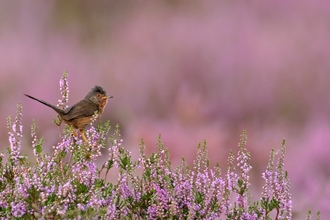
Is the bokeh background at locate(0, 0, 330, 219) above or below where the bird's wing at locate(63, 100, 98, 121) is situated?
above

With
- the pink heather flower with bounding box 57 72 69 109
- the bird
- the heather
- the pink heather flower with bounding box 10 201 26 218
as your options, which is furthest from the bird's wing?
the pink heather flower with bounding box 10 201 26 218

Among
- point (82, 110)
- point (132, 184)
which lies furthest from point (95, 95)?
point (132, 184)

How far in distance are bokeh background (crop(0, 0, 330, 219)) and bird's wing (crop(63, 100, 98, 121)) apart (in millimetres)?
908

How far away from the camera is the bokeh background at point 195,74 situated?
3.42 m

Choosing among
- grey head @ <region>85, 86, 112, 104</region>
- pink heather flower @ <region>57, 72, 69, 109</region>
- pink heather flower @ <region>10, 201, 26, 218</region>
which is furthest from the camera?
grey head @ <region>85, 86, 112, 104</region>

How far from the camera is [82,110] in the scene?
217 cm

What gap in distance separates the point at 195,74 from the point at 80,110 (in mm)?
1920

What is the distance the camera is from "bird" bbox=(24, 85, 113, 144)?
204 centimetres

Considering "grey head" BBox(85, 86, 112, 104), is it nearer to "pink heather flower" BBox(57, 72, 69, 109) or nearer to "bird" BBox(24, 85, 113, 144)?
"bird" BBox(24, 85, 113, 144)

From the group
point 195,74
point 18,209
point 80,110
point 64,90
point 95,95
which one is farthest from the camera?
point 195,74

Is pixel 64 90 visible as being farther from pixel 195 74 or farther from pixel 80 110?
pixel 195 74

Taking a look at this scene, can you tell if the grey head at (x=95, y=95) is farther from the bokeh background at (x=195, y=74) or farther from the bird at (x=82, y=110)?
the bokeh background at (x=195, y=74)

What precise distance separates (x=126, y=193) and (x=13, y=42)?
3402 millimetres

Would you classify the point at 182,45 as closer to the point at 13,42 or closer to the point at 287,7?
the point at 287,7
